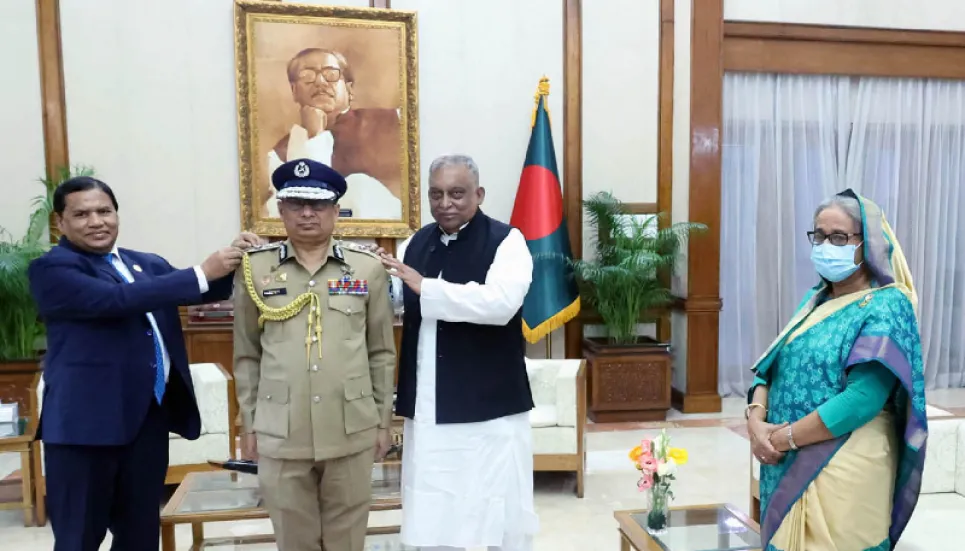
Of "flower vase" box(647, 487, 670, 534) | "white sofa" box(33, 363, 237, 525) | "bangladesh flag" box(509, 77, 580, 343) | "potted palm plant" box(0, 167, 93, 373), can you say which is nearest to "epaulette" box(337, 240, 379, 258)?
"flower vase" box(647, 487, 670, 534)

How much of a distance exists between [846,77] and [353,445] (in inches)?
213

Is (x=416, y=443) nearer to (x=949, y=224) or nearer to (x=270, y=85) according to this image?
(x=270, y=85)

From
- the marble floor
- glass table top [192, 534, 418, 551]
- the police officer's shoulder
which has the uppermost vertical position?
the police officer's shoulder

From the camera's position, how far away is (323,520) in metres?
1.99

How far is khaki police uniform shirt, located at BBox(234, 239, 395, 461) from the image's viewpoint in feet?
6.23

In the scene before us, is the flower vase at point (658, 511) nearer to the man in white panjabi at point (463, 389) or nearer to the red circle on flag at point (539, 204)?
the man in white panjabi at point (463, 389)

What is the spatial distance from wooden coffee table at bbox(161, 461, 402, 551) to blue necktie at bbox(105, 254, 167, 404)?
604 mm

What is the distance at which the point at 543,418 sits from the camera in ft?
12.1

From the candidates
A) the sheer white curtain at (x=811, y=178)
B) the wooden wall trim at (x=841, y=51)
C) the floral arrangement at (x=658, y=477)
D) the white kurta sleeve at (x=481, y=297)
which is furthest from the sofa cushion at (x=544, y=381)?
the wooden wall trim at (x=841, y=51)

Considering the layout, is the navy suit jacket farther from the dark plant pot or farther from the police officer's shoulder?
the dark plant pot

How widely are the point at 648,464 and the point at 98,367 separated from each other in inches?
72.9

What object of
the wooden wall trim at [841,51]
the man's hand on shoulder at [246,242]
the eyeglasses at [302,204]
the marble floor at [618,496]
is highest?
the wooden wall trim at [841,51]

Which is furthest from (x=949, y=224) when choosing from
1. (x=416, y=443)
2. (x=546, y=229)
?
(x=416, y=443)

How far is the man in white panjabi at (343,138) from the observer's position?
4984 millimetres
